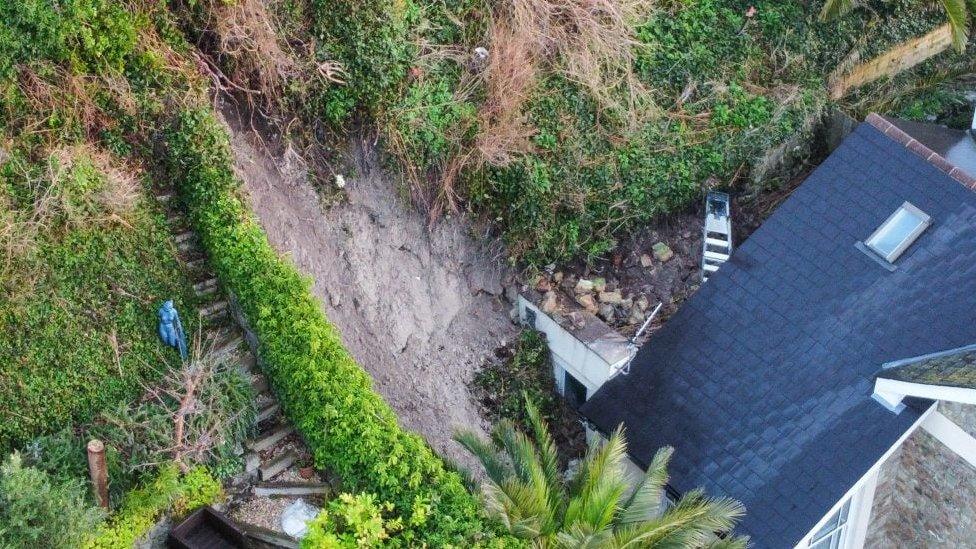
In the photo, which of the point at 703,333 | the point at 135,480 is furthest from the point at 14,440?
the point at 703,333

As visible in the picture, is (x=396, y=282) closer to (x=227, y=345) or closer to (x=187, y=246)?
(x=227, y=345)

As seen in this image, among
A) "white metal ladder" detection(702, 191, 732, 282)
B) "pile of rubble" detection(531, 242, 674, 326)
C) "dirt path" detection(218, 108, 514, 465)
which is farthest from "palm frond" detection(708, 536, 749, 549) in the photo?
"white metal ladder" detection(702, 191, 732, 282)

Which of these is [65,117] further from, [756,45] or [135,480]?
[756,45]

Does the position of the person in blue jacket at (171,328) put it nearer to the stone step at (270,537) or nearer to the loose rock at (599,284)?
the stone step at (270,537)

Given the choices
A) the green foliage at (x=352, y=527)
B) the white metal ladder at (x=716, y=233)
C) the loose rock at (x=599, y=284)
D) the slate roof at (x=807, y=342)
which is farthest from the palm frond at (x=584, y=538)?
the white metal ladder at (x=716, y=233)

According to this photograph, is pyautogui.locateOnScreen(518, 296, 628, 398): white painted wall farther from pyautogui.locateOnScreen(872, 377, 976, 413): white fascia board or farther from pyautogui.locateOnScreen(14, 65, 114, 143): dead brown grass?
pyautogui.locateOnScreen(14, 65, 114, 143): dead brown grass

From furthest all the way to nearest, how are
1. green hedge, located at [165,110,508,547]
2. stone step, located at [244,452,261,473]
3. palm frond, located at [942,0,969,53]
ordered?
palm frond, located at [942,0,969,53] < stone step, located at [244,452,261,473] < green hedge, located at [165,110,508,547]
